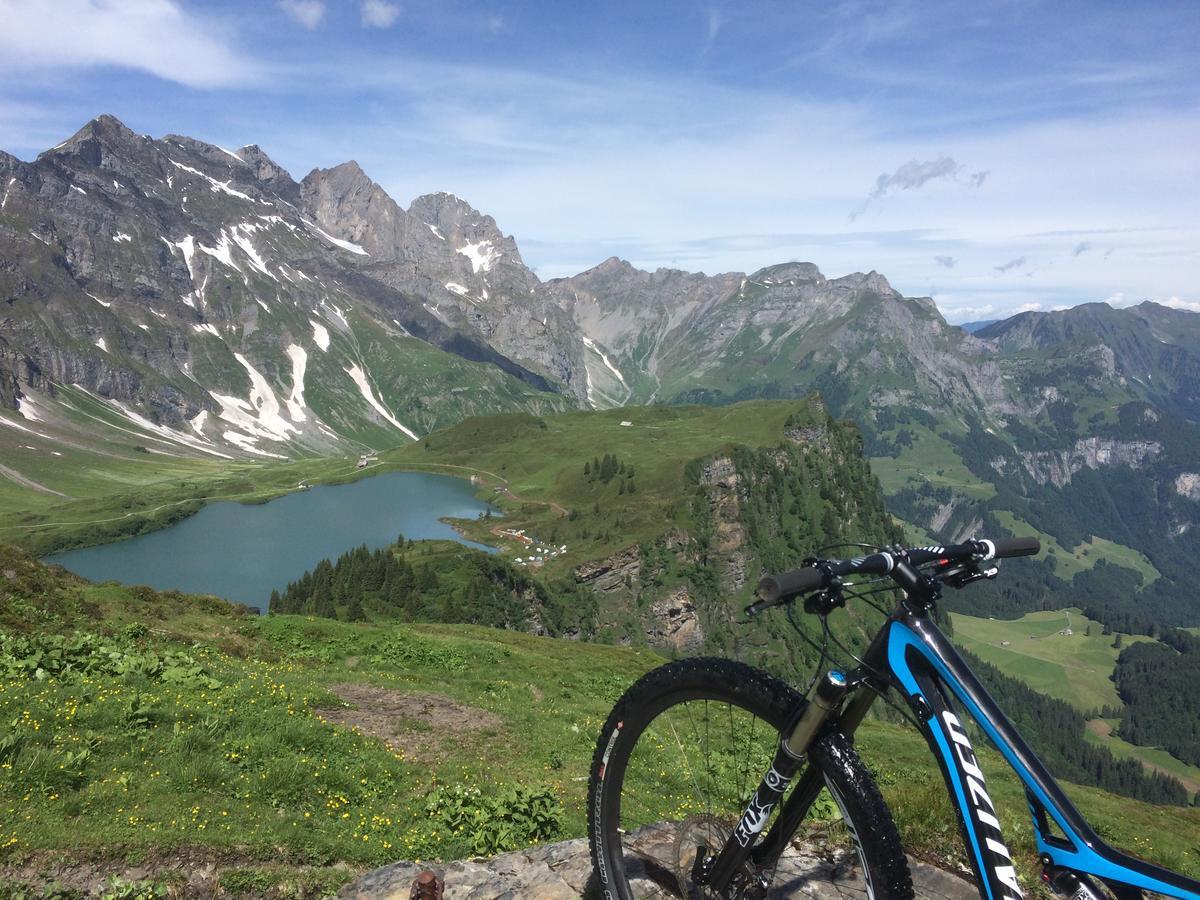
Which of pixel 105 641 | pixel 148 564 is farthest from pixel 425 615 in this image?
pixel 148 564

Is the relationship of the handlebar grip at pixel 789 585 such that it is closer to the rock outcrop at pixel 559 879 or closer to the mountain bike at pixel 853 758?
the mountain bike at pixel 853 758

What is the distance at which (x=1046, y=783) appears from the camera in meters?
4.72

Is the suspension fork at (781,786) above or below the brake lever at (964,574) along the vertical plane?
below

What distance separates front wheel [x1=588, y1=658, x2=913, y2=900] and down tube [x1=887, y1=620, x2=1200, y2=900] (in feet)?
1.78

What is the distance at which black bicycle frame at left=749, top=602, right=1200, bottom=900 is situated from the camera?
4.57 meters

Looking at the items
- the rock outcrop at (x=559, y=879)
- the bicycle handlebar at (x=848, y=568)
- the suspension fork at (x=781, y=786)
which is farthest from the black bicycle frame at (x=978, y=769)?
the rock outcrop at (x=559, y=879)

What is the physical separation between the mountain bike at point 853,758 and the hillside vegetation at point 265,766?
3.82 meters

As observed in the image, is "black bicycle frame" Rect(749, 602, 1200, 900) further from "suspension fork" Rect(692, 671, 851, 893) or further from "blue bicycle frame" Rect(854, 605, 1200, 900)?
"suspension fork" Rect(692, 671, 851, 893)

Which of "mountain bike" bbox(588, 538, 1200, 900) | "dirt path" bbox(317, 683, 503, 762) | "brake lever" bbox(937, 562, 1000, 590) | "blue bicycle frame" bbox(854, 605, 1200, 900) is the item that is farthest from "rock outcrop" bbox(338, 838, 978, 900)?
"dirt path" bbox(317, 683, 503, 762)

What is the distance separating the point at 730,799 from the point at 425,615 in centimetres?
9787

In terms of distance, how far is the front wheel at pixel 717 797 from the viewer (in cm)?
513

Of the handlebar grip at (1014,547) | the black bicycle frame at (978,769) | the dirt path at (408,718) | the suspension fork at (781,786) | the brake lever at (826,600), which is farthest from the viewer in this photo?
the dirt path at (408,718)

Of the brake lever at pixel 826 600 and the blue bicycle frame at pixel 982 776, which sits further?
the brake lever at pixel 826 600

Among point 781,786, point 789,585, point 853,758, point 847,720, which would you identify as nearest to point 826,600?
point 789,585
